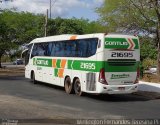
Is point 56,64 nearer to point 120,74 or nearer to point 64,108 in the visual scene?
point 120,74

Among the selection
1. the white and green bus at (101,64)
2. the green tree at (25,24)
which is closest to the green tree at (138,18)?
the white and green bus at (101,64)

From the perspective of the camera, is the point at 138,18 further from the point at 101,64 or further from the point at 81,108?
the point at 81,108

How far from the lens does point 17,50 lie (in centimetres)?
5966

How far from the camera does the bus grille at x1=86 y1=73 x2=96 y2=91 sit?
20.5 m

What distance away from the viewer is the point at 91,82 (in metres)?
20.7

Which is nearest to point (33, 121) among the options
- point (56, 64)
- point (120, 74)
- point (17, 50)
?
point (120, 74)

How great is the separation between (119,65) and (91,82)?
1.52 m

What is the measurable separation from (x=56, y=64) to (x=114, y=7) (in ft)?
43.0

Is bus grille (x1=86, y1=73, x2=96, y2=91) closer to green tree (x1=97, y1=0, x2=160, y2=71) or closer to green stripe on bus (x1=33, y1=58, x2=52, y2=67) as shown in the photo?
green stripe on bus (x1=33, y1=58, x2=52, y2=67)

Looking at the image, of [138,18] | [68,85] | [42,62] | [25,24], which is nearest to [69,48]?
[68,85]

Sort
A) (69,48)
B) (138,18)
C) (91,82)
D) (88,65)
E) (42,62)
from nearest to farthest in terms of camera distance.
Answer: (91,82), (88,65), (69,48), (42,62), (138,18)

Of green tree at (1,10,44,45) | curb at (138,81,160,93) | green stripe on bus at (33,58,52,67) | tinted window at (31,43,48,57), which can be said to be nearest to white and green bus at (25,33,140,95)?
green stripe on bus at (33,58,52,67)

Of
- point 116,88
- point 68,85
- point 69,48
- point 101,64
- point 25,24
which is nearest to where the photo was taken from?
point 101,64

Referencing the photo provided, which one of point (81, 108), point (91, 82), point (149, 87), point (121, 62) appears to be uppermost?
point (121, 62)
